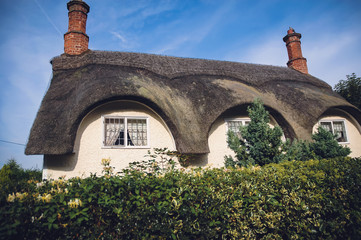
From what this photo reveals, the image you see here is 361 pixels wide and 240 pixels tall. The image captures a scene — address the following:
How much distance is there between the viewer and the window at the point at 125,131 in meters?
7.69

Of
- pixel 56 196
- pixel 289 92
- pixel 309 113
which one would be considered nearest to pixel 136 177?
pixel 56 196

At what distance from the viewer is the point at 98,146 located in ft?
24.3

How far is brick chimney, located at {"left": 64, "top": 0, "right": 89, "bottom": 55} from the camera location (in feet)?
32.8

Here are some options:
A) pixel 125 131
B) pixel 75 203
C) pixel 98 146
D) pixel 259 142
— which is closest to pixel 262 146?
pixel 259 142

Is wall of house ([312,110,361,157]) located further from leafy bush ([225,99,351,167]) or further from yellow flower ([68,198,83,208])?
yellow flower ([68,198,83,208])

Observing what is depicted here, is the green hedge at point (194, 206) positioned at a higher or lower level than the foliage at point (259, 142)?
lower

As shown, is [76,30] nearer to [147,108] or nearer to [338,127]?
[147,108]

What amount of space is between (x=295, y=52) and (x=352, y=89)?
4939 mm

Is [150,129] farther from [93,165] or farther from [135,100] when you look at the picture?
[93,165]

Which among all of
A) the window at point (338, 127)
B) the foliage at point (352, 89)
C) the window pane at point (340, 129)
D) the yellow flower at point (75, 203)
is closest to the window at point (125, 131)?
the yellow flower at point (75, 203)

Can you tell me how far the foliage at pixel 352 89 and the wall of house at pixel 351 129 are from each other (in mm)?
5533

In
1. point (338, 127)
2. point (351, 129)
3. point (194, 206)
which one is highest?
point (338, 127)

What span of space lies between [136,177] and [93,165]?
4.37m

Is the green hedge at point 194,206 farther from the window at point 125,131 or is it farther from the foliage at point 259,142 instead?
the window at point 125,131
